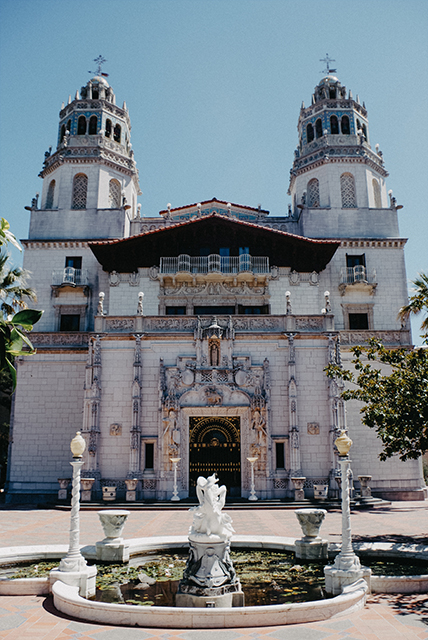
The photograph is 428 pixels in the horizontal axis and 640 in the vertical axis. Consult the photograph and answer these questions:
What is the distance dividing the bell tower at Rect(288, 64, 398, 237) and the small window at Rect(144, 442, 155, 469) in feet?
59.0

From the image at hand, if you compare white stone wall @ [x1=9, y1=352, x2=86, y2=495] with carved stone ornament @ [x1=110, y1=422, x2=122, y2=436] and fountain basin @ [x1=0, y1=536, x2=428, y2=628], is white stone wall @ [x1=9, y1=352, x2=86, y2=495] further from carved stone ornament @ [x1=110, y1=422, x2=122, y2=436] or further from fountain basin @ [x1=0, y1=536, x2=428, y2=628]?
fountain basin @ [x1=0, y1=536, x2=428, y2=628]

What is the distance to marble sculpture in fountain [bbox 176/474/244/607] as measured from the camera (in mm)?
9289

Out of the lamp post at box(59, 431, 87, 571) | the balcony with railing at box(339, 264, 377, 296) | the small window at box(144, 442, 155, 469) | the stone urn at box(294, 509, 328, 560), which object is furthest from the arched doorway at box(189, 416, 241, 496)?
Answer: the lamp post at box(59, 431, 87, 571)

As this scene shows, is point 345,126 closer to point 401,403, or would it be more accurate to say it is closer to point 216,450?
point 216,450

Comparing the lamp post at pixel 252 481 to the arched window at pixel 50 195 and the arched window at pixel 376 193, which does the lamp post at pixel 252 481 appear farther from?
the arched window at pixel 50 195

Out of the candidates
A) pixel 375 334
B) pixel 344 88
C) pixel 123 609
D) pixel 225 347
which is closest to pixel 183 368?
pixel 225 347

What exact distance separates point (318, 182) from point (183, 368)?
18.5 meters

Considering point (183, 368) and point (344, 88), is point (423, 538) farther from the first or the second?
point (344, 88)

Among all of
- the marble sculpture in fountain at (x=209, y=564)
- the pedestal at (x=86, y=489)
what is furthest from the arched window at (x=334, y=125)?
the marble sculpture in fountain at (x=209, y=564)

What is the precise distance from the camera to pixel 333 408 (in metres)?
26.7

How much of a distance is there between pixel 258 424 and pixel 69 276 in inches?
632

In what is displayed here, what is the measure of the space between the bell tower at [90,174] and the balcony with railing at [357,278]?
595 inches

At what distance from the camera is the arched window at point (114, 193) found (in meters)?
36.8

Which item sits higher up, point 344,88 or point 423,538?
point 344,88
